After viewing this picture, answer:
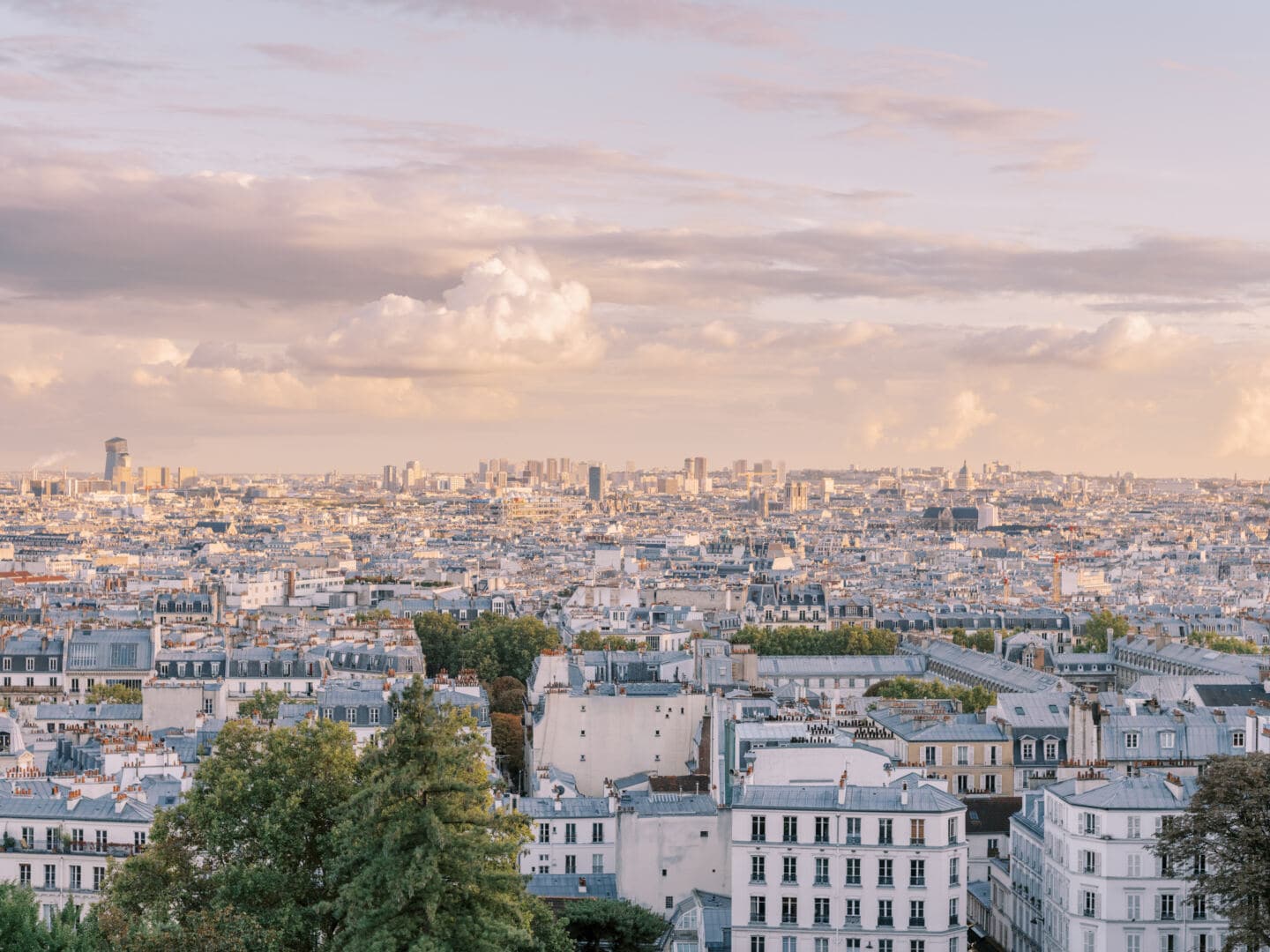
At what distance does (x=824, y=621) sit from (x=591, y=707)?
57005 mm

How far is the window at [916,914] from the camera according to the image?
1571 inches

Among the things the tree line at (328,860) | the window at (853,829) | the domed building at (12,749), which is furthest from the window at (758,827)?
the domed building at (12,749)

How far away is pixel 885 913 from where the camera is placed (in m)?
40.0

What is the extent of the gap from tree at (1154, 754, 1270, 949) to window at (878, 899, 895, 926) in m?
5.97

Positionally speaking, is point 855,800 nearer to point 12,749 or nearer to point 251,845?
point 251,845

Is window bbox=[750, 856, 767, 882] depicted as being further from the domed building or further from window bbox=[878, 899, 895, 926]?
the domed building

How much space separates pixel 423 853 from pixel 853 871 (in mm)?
12336

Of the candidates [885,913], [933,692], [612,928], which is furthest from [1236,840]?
[933,692]

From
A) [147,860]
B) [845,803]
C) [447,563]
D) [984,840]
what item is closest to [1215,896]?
[845,803]

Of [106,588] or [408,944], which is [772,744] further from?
[106,588]

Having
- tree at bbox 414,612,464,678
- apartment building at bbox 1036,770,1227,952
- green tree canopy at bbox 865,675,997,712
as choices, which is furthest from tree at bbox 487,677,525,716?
apartment building at bbox 1036,770,1227,952

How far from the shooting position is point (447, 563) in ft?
648


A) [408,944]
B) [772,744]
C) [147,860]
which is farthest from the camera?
[772,744]

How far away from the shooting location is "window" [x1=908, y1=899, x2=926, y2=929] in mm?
39906
